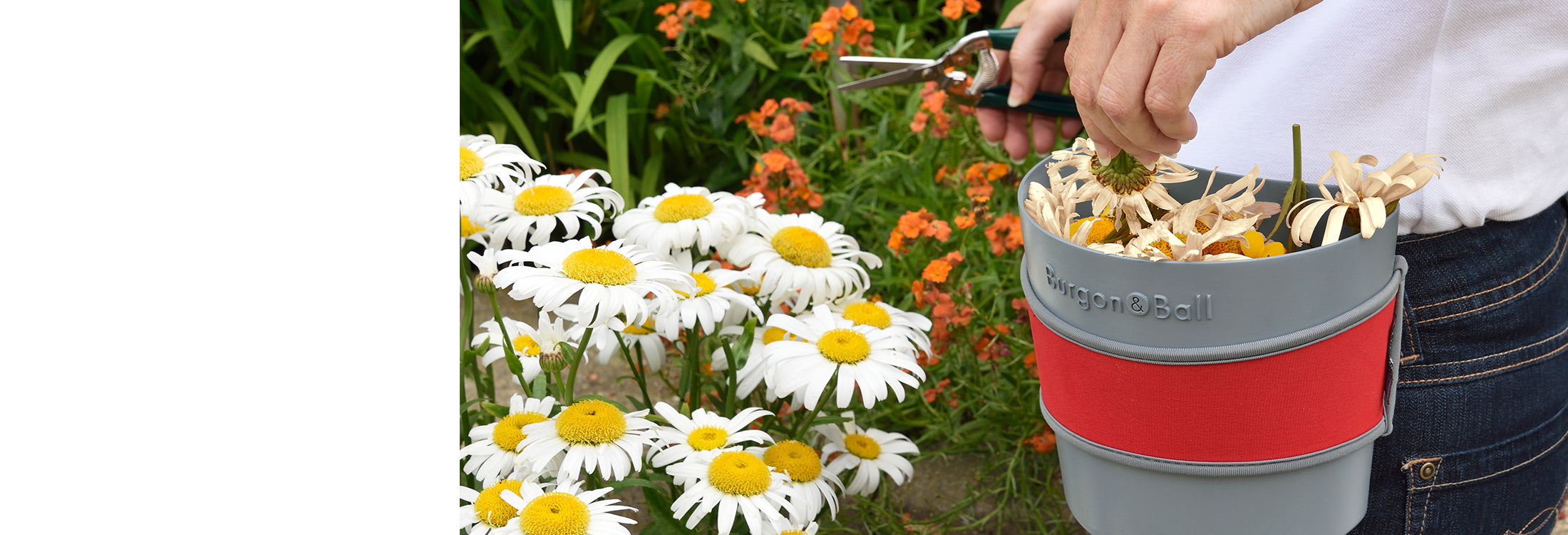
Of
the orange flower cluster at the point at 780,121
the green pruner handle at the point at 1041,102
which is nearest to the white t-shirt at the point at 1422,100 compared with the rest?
the green pruner handle at the point at 1041,102

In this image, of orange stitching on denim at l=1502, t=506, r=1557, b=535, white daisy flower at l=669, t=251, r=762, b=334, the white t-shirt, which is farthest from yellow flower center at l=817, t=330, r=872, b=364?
orange stitching on denim at l=1502, t=506, r=1557, b=535

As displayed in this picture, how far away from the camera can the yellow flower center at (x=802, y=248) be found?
1.50 m

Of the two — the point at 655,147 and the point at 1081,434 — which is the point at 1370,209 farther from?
the point at 655,147

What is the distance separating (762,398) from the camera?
1714mm

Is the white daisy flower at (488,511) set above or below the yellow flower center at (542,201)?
below

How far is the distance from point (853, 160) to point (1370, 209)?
69.1 inches

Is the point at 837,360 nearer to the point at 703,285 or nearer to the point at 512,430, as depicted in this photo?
the point at 703,285

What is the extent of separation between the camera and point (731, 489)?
1.19 m

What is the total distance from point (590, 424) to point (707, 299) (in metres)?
0.22

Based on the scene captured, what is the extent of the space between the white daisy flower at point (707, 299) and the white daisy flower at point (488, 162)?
0.75ft

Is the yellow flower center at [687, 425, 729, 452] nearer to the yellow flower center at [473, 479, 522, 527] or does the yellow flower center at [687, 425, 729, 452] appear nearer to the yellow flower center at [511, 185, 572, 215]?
the yellow flower center at [473, 479, 522, 527]

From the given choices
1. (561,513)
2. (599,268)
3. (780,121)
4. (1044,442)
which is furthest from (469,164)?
(780,121)

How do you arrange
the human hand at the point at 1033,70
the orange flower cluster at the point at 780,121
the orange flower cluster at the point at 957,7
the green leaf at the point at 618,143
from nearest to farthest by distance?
the human hand at the point at 1033,70 < the orange flower cluster at the point at 957,7 < the orange flower cluster at the point at 780,121 < the green leaf at the point at 618,143

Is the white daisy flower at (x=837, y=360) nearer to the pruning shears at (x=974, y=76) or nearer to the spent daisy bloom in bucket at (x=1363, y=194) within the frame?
the pruning shears at (x=974, y=76)
